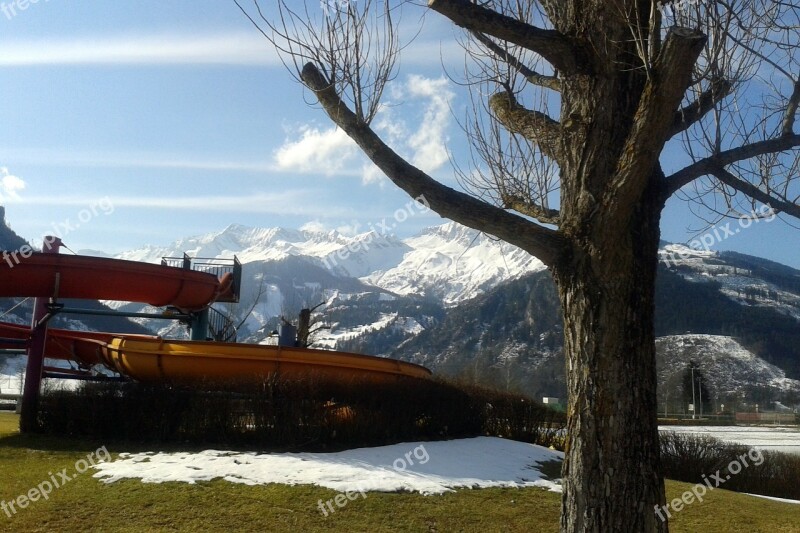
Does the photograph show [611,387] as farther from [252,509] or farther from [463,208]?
[252,509]

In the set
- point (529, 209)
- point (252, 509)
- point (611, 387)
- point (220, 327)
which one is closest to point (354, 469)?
point (252, 509)

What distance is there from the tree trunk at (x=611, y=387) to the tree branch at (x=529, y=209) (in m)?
1.23

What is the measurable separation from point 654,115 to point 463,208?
1.31 metres

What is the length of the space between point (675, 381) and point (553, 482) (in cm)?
8209

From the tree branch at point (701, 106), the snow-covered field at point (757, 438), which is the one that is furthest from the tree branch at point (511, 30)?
the snow-covered field at point (757, 438)

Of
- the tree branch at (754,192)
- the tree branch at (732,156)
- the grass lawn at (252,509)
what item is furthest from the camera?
the grass lawn at (252,509)

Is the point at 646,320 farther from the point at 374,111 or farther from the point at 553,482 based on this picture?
the point at 553,482

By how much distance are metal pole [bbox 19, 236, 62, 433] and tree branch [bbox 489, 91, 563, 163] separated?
8833mm

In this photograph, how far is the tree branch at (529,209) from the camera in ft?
19.0

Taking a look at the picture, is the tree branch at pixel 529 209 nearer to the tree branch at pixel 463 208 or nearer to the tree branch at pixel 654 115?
the tree branch at pixel 463 208

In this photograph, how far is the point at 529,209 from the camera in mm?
5973

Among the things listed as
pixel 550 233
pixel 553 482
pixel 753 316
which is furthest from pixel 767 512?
pixel 753 316

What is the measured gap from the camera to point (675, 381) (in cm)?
8444

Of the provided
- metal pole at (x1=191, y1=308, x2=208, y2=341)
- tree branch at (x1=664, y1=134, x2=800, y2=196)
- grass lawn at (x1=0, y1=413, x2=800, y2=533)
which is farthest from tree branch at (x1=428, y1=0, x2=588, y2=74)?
metal pole at (x1=191, y1=308, x2=208, y2=341)
